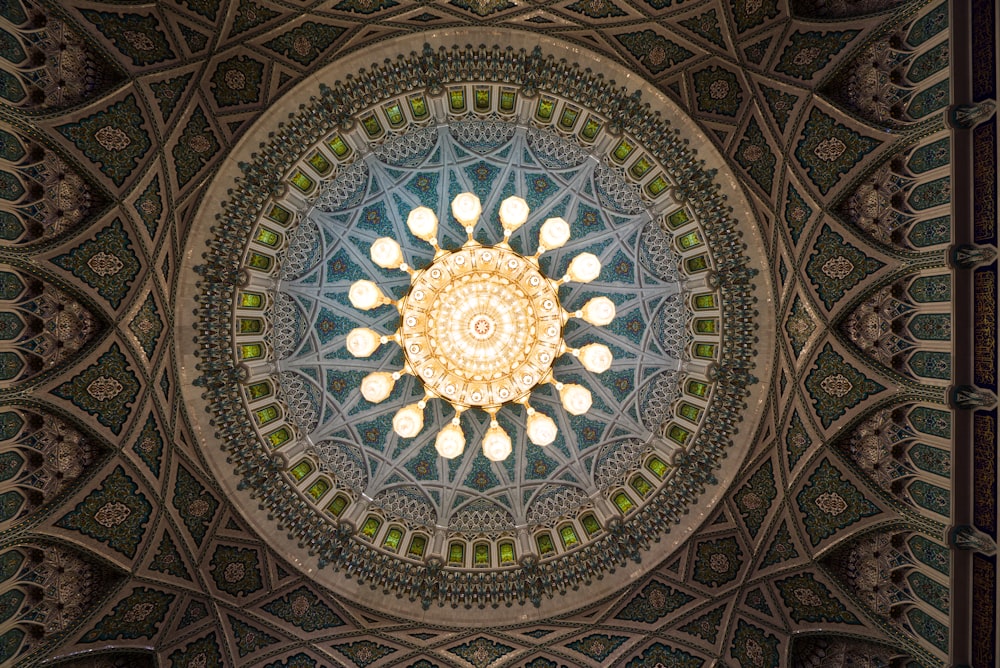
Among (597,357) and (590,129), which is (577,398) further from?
(590,129)

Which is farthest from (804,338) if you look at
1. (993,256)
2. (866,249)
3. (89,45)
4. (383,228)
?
(89,45)

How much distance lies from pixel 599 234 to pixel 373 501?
30.7 feet

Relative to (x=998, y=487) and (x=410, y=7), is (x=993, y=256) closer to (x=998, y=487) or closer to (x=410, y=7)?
(x=998, y=487)

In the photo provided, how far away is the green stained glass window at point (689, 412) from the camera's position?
14.7 m

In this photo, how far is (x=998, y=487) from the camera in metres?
9.72

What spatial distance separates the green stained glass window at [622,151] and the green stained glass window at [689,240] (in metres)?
2.39

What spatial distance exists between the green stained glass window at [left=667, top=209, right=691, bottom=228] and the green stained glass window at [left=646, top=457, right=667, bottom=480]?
6048 millimetres

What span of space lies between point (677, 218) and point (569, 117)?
357cm

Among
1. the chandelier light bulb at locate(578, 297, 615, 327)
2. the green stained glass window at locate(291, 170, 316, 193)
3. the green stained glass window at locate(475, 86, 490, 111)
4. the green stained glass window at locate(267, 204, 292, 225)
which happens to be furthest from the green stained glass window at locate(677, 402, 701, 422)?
the green stained glass window at locate(267, 204, 292, 225)

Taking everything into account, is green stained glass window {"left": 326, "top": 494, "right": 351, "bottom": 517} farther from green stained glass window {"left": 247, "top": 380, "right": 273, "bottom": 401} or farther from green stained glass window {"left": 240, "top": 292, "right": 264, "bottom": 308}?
green stained glass window {"left": 240, "top": 292, "right": 264, "bottom": 308}

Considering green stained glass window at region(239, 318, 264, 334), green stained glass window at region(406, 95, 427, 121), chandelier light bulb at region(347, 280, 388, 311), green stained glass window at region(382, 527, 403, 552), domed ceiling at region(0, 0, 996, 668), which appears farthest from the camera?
green stained glass window at region(382, 527, 403, 552)

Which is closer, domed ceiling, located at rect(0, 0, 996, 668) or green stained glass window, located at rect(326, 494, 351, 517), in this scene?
domed ceiling, located at rect(0, 0, 996, 668)

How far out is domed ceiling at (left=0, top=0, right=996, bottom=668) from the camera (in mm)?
10680

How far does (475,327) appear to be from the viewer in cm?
1489
